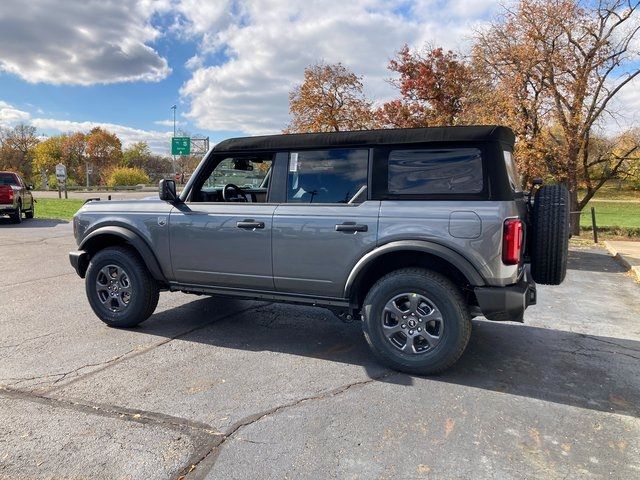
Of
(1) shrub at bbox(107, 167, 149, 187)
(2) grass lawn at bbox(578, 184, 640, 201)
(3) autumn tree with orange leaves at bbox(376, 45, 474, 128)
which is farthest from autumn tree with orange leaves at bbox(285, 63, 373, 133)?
(1) shrub at bbox(107, 167, 149, 187)

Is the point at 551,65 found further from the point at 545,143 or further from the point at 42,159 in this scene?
the point at 42,159

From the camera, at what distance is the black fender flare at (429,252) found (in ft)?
11.5

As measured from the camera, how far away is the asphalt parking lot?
2557 mm

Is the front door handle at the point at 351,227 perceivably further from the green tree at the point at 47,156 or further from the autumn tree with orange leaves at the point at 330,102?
the green tree at the point at 47,156

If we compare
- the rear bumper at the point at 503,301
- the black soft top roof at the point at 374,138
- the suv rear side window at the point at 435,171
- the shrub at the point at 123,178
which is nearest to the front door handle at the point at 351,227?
the suv rear side window at the point at 435,171

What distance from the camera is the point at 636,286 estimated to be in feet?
24.8

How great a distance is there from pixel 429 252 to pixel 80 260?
3.82m

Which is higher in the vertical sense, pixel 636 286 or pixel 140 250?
pixel 140 250

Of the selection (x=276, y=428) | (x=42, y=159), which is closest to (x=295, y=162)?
(x=276, y=428)

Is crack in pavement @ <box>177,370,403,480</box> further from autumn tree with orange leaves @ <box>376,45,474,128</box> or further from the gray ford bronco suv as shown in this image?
autumn tree with orange leaves @ <box>376,45,474,128</box>

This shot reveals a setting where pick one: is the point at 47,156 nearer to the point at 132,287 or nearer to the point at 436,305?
the point at 132,287

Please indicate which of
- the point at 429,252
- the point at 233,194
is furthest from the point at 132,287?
the point at 429,252

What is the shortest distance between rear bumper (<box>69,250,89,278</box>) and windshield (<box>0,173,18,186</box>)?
14.4 metres

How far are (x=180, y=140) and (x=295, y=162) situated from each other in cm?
2928
